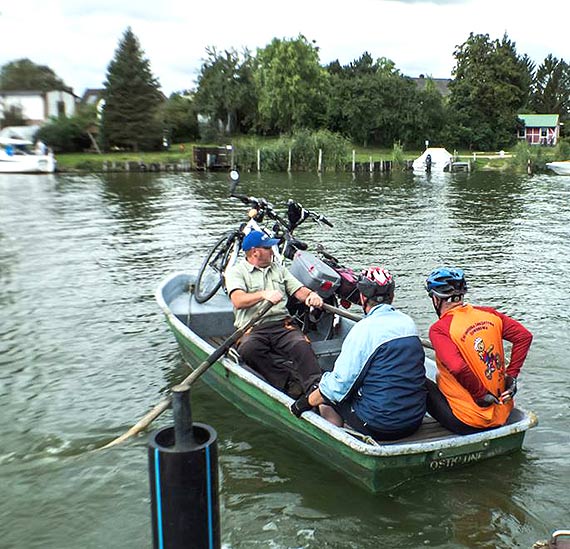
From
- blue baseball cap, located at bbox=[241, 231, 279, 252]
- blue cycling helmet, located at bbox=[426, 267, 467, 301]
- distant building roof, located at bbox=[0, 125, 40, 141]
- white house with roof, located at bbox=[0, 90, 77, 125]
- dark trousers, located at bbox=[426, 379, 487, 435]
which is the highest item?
white house with roof, located at bbox=[0, 90, 77, 125]

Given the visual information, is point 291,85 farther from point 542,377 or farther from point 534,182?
point 542,377

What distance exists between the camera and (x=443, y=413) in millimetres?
5121

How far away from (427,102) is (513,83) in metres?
17.2

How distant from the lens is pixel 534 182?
3950 centimetres

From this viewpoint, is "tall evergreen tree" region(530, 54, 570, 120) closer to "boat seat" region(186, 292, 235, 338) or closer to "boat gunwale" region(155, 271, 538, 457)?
"boat seat" region(186, 292, 235, 338)

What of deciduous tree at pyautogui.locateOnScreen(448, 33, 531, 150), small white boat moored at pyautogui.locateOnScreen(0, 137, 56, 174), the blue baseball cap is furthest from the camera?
deciduous tree at pyautogui.locateOnScreen(448, 33, 531, 150)

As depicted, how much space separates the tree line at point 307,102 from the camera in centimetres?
5762

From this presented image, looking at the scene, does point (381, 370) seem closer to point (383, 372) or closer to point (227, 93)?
point (383, 372)

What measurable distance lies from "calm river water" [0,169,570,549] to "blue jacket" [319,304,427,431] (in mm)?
742

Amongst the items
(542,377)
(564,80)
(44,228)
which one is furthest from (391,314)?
(564,80)

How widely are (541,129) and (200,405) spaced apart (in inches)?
3589

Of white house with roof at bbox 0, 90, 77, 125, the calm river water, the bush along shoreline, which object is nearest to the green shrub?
the bush along shoreline

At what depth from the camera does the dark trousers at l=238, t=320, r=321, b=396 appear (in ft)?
20.5

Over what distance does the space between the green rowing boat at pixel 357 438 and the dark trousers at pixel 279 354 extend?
14 centimetres
